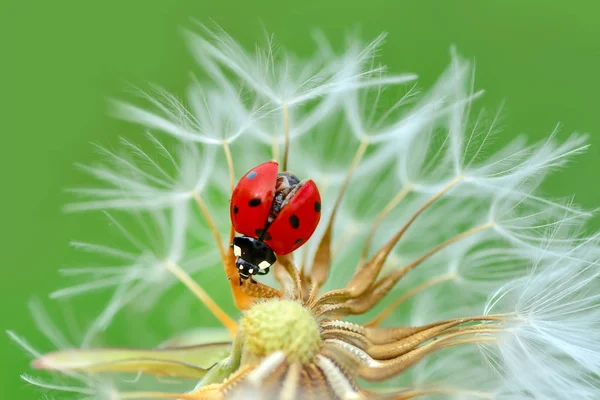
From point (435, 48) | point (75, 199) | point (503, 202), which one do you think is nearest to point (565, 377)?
point (503, 202)

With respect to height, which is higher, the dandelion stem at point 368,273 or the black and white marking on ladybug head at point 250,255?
the black and white marking on ladybug head at point 250,255

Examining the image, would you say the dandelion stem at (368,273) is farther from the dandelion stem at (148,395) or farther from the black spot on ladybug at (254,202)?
the dandelion stem at (148,395)

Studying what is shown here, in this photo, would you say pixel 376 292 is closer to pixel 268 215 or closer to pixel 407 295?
pixel 407 295

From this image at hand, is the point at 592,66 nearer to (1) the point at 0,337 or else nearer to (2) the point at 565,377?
(2) the point at 565,377

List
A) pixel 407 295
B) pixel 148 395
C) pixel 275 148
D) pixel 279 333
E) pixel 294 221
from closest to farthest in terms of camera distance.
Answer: pixel 148 395
pixel 279 333
pixel 294 221
pixel 407 295
pixel 275 148

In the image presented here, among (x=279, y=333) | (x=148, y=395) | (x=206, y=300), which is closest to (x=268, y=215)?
(x=206, y=300)

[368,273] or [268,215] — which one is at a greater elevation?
[268,215]

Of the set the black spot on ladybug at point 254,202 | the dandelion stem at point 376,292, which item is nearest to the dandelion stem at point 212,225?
the black spot on ladybug at point 254,202

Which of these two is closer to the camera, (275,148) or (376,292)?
(376,292)
